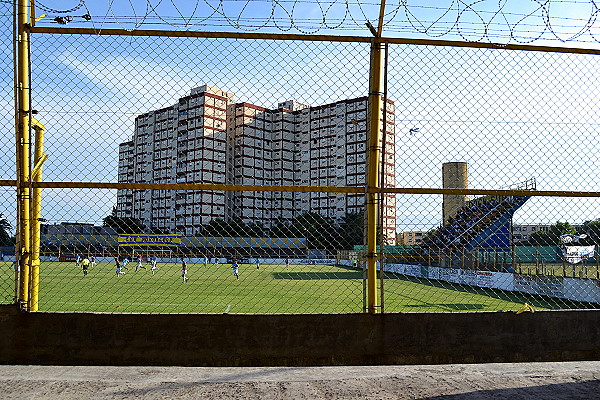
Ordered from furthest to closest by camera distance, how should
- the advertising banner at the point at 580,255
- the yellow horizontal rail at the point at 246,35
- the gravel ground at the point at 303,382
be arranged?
the advertising banner at the point at 580,255 → the yellow horizontal rail at the point at 246,35 → the gravel ground at the point at 303,382

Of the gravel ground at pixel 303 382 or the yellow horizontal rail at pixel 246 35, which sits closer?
the gravel ground at pixel 303 382

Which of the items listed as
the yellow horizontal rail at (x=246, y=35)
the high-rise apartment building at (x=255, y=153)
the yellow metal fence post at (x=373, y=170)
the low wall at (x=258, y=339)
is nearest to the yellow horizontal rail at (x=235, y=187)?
the yellow metal fence post at (x=373, y=170)

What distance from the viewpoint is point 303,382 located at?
4.05 meters

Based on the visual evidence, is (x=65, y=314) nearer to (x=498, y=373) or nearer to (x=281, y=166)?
(x=281, y=166)

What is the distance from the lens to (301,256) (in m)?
6.68

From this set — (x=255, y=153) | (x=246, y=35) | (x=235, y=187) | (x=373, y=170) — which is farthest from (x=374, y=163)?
(x=255, y=153)

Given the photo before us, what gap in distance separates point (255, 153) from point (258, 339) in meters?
2.28

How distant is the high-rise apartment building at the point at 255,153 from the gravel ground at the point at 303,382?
188 cm

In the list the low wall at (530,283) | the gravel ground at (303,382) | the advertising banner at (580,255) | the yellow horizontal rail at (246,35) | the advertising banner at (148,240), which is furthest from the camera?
the low wall at (530,283)

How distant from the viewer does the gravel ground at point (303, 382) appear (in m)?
3.75

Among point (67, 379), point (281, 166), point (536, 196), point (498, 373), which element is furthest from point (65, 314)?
point (536, 196)

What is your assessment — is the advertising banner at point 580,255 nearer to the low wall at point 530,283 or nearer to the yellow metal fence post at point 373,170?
the low wall at point 530,283

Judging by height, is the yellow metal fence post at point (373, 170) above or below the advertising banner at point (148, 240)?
above

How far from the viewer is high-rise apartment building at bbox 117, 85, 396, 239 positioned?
5.74 metres
